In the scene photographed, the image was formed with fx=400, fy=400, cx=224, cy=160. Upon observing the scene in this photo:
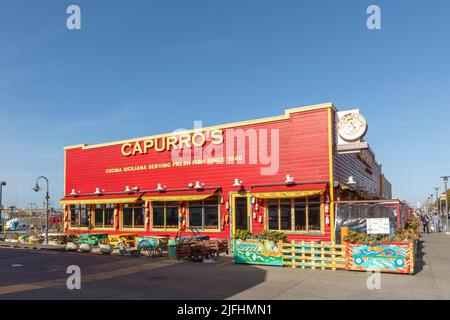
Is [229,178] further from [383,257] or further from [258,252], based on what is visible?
[383,257]

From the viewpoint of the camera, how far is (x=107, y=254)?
21.4m

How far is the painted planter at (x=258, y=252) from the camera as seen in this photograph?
16.0 meters

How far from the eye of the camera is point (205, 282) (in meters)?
12.7

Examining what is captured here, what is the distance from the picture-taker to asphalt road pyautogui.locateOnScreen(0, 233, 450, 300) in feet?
35.5

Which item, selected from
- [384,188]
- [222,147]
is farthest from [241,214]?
[384,188]

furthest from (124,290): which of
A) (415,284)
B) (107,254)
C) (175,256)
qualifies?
(107,254)

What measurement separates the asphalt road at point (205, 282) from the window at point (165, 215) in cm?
819

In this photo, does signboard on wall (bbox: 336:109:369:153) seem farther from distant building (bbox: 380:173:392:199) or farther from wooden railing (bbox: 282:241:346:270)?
distant building (bbox: 380:173:392:199)

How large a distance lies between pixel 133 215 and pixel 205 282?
648 inches

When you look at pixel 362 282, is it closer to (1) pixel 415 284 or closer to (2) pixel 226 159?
(1) pixel 415 284

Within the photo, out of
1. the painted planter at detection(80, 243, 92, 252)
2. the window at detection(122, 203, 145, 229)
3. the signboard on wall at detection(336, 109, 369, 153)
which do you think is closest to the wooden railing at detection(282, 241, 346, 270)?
the signboard on wall at detection(336, 109, 369, 153)

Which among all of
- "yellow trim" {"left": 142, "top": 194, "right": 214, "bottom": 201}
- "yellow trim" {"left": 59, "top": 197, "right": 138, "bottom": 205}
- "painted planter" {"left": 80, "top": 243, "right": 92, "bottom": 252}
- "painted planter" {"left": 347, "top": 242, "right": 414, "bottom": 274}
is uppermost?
"yellow trim" {"left": 142, "top": 194, "right": 214, "bottom": 201}

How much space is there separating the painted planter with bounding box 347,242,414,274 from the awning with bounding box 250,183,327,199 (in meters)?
5.53
